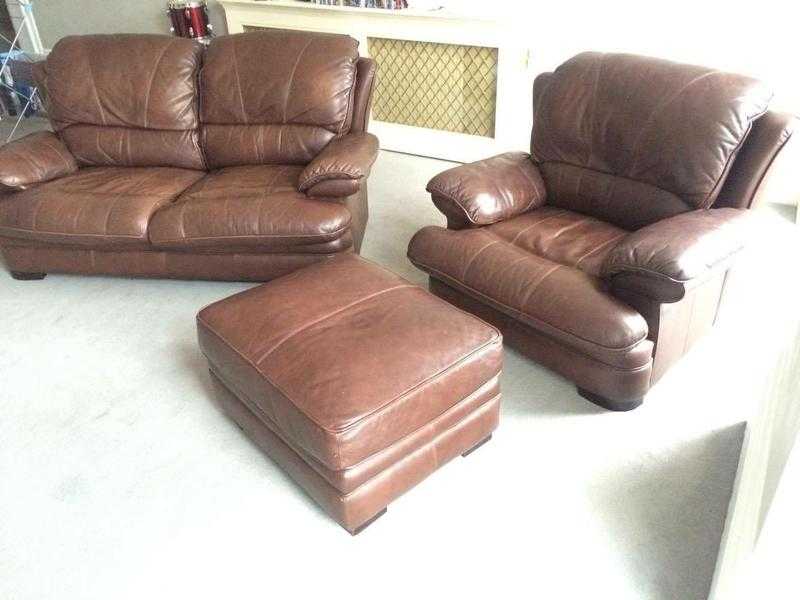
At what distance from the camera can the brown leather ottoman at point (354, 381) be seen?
149cm

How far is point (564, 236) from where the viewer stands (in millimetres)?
2217

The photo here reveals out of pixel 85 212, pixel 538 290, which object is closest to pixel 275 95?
pixel 85 212

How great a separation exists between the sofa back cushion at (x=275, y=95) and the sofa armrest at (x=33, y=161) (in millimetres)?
684

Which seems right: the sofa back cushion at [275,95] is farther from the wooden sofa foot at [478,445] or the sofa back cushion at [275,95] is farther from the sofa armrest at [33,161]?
the wooden sofa foot at [478,445]

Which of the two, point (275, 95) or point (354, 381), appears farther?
point (275, 95)

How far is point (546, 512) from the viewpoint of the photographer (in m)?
1.65

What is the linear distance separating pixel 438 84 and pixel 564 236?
2.09 meters

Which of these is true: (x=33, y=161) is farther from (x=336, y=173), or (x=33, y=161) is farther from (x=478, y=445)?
(x=478, y=445)

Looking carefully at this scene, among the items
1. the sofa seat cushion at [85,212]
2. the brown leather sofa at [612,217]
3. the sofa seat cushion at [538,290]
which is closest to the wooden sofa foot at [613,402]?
the brown leather sofa at [612,217]

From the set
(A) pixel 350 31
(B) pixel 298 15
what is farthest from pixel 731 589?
(B) pixel 298 15

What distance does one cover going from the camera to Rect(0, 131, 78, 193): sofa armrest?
272 centimetres

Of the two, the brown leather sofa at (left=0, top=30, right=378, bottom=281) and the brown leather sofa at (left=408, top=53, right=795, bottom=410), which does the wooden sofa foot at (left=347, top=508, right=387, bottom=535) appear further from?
the brown leather sofa at (left=0, top=30, right=378, bottom=281)

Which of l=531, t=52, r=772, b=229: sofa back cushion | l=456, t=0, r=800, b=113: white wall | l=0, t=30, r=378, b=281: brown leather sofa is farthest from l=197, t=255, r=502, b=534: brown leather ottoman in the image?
l=456, t=0, r=800, b=113: white wall

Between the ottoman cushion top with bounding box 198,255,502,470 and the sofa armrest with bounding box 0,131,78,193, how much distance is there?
1.51 m
